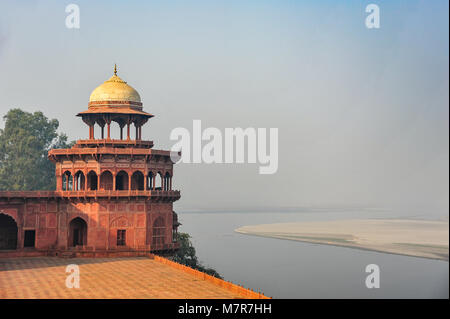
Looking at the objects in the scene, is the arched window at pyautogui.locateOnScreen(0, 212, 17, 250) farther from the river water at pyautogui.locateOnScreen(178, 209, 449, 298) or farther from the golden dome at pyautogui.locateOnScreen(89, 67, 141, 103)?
the river water at pyautogui.locateOnScreen(178, 209, 449, 298)

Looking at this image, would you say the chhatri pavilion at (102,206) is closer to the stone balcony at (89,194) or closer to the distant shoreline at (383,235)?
the stone balcony at (89,194)

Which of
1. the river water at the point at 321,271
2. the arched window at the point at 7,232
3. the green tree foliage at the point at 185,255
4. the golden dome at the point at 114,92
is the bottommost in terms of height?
the river water at the point at 321,271

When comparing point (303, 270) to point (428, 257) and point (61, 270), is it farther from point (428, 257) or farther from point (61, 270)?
point (61, 270)

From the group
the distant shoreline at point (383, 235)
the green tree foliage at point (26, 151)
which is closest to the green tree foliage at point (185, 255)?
the green tree foliage at point (26, 151)

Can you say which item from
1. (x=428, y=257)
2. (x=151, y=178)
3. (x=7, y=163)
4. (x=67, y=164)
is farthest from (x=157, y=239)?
(x=428, y=257)

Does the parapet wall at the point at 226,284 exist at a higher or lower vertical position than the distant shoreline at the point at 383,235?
higher

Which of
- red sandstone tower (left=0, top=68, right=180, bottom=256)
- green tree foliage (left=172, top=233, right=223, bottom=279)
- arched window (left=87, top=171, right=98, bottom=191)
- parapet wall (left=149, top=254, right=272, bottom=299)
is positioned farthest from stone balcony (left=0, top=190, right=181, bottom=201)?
green tree foliage (left=172, top=233, right=223, bottom=279)
